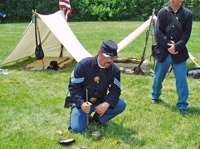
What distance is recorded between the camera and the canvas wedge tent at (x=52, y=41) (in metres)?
6.12

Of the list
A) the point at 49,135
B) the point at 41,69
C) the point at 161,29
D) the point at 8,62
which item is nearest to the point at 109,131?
the point at 49,135

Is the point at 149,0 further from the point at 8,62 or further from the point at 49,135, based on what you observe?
the point at 49,135

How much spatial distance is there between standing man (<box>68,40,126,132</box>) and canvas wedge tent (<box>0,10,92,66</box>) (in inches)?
108

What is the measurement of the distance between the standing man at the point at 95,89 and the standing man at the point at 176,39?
44.4 inches

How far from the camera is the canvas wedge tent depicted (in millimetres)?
6117

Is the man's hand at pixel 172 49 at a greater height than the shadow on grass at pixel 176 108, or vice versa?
the man's hand at pixel 172 49

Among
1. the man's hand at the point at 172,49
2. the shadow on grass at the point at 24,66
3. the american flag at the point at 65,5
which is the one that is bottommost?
the shadow on grass at the point at 24,66

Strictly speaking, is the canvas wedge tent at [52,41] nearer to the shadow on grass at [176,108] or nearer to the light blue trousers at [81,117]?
the shadow on grass at [176,108]

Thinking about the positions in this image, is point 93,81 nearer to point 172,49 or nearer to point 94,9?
point 172,49

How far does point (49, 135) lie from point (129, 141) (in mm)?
1135

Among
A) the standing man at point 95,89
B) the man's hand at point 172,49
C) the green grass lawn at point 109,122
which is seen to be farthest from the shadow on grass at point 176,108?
the standing man at point 95,89

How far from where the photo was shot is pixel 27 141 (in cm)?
300

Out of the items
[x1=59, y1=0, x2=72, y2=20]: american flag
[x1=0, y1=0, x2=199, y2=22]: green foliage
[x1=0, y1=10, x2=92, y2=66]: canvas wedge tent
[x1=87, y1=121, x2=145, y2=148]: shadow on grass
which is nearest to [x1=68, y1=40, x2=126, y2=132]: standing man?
[x1=87, y1=121, x2=145, y2=148]: shadow on grass

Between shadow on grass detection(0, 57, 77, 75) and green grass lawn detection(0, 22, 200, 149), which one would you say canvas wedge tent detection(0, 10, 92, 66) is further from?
green grass lawn detection(0, 22, 200, 149)
